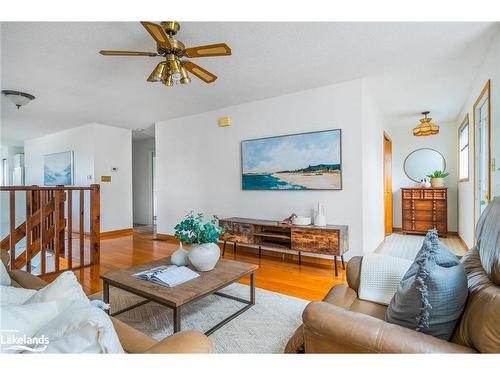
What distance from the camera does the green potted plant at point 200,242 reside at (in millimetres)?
2031

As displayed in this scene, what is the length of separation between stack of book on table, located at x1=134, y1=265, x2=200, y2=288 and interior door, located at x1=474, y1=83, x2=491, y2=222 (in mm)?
3081

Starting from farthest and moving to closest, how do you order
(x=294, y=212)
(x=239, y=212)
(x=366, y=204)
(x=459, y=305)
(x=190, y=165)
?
(x=190, y=165), (x=239, y=212), (x=294, y=212), (x=366, y=204), (x=459, y=305)

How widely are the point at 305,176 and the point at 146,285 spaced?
248 centimetres

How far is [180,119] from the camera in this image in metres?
5.03

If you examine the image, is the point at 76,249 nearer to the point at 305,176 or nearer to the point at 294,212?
the point at 294,212

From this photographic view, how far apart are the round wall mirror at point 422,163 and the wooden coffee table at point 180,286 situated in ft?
16.9

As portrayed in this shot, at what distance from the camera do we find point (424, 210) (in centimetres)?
529

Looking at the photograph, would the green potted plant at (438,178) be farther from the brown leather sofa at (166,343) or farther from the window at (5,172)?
the window at (5,172)

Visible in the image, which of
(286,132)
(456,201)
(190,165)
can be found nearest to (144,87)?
(190,165)

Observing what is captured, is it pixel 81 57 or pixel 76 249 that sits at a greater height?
pixel 81 57

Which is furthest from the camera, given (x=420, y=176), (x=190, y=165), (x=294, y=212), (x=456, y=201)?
(x=420, y=176)

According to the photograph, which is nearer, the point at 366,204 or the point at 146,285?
the point at 146,285

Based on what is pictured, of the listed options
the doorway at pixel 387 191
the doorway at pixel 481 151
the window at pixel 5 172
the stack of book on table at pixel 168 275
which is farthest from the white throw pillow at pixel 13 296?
the window at pixel 5 172

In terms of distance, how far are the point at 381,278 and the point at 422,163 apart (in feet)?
17.1
